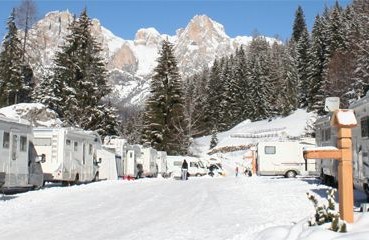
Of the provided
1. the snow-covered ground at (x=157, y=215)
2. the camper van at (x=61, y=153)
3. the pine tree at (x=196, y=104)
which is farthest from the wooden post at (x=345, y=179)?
the pine tree at (x=196, y=104)

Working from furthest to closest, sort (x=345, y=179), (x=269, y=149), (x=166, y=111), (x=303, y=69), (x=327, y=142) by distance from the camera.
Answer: (x=303, y=69) → (x=166, y=111) → (x=269, y=149) → (x=327, y=142) → (x=345, y=179)

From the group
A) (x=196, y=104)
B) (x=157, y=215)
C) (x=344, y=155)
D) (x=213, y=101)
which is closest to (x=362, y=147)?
(x=157, y=215)

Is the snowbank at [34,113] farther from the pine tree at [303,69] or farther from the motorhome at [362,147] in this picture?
the pine tree at [303,69]

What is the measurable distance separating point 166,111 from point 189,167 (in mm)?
12956

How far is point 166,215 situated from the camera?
14242 millimetres

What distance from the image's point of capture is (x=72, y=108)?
172 ft

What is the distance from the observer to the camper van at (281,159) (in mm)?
36281

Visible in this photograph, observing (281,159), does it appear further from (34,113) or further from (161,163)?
(34,113)

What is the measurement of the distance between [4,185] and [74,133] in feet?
25.6

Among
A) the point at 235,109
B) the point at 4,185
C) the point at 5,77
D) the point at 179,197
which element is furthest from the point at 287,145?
the point at 235,109

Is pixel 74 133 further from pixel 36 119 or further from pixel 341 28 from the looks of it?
pixel 341 28

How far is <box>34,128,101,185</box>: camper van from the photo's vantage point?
24.6 metres

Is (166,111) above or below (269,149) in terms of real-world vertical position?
above

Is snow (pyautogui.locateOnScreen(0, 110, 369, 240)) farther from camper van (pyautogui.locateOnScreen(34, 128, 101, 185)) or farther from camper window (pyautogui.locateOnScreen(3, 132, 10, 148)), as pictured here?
camper van (pyautogui.locateOnScreen(34, 128, 101, 185))
